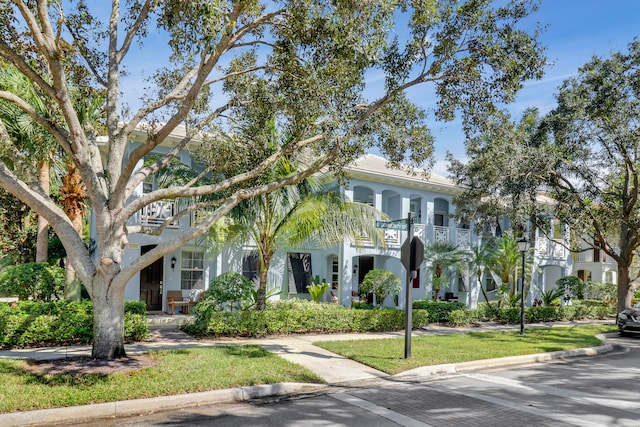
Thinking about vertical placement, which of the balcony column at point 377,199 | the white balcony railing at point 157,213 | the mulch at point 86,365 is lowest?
the mulch at point 86,365

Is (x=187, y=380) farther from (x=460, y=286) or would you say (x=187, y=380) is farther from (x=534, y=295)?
(x=534, y=295)

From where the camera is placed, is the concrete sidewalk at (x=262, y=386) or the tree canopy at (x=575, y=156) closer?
the concrete sidewalk at (x=262, y=386)

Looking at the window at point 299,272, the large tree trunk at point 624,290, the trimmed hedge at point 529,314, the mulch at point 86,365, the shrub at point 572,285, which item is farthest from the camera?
the shrub at point 572,285

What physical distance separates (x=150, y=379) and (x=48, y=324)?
14.0 feet

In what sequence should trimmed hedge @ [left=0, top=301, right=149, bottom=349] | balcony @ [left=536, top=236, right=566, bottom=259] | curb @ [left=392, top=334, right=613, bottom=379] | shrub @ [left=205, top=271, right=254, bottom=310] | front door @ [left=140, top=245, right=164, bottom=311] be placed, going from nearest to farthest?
1. curb @ [left=392, top=334, right=613, bottom=379]
2. trimmed hedge @ [left=0, top=301, right=149, bottom=349]
3. shrub @ [left=205, top=271, right=254, bottom=310]
4. front door @ [left=140, top=245, right=164, bottom=311]
5. balcony @ [left=536, top=236, right=566, bottom=259]

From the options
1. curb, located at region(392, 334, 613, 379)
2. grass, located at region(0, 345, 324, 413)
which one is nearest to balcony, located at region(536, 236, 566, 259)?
curb, located at region(392, 334, 613, 379)

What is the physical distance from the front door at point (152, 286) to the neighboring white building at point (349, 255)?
4 cm

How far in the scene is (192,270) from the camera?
18.7 meters

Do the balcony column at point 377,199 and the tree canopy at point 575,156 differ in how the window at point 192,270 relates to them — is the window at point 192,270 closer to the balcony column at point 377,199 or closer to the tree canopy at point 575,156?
the balcony column at point 377,199

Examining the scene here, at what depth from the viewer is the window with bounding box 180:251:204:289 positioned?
18.5 meters

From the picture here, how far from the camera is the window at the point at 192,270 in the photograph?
1855 cm

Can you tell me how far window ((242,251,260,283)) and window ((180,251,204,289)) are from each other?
1.69m

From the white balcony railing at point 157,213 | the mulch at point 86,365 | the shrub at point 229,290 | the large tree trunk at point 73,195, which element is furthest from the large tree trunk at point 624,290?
the large tree trunk at point 73,195

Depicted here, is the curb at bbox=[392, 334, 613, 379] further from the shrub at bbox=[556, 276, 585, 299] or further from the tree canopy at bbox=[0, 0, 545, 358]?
the shrub at bbox=[556, 276, 585, 299]
